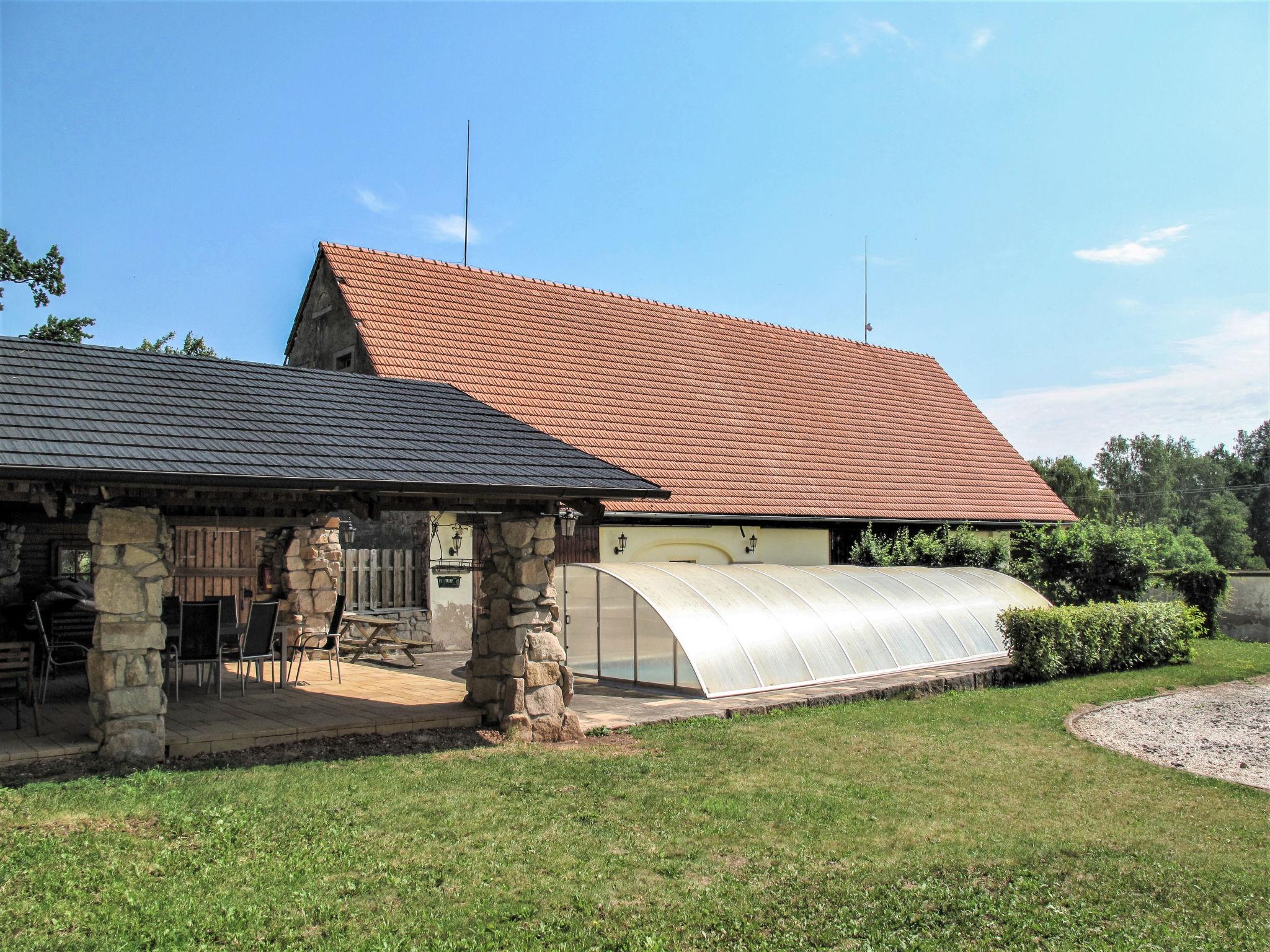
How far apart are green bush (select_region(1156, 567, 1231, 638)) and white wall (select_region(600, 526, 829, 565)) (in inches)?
305

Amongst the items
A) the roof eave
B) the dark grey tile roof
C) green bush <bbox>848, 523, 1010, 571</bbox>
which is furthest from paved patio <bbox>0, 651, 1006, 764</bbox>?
green bush <bbox>848, 523, 1010, 571</bbox>

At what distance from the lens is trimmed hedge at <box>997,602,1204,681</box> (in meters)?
13.9

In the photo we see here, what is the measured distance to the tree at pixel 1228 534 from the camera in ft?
196

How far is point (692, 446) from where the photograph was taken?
1825cm

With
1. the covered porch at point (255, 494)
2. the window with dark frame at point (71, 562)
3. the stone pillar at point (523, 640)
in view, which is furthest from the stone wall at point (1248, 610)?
the window with dark frame at point (71, 562)

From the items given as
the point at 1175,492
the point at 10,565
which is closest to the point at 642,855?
the point at 10,565

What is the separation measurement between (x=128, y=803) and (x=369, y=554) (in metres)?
8.30

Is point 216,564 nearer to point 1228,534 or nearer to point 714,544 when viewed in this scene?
point 714,544

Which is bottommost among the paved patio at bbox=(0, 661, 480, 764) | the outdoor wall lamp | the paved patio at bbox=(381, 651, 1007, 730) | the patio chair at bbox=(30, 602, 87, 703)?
the paved patio at bbox=(381, 651, 1007, 730)

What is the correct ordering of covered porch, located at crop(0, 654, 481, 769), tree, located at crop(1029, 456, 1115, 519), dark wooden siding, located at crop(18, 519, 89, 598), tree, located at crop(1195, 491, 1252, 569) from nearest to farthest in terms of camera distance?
covered porch, located at crop(0, 654, 481, 769) → dark wooden siding, located at crop(18, 519, 89, 598) → tree, located at crop(1029, 456, 1115, 519) → tree, located at crop(1195, 491, 1252, 569)

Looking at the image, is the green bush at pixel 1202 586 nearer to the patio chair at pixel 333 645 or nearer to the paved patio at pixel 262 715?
the paved patio at pixel 262 715

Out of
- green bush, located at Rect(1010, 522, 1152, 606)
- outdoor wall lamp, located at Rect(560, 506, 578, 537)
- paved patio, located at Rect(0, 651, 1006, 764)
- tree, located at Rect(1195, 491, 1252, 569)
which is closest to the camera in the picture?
paved patio, located at Rect(0, 651, 1006, 764)

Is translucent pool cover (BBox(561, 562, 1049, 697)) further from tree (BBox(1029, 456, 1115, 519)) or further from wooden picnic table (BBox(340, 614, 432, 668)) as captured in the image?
tree (BBox(1029, 456, 1115, 519))

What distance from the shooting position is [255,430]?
8.59m
